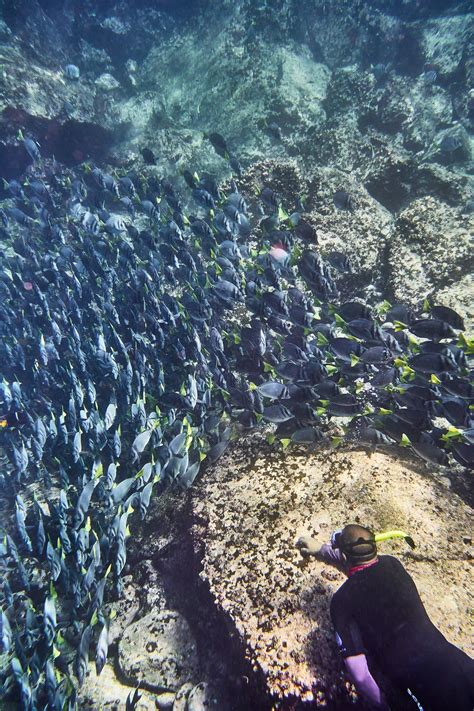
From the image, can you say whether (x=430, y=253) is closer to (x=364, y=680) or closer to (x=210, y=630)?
(x=364, y=680)

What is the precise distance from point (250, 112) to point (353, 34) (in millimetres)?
8553

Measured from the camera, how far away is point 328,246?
7867 mm

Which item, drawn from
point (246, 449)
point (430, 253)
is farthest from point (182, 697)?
point (430, 253)

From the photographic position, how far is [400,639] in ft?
7.48

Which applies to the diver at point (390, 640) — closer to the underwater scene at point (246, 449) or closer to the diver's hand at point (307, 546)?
the underwater scene at point (246, 449)

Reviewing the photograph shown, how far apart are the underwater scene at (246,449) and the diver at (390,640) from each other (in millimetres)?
11

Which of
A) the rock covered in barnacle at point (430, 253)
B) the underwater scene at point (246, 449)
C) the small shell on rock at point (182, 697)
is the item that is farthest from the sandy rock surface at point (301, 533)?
the rock covered in barnacle at point (430, 253)

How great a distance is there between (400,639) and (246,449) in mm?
2474

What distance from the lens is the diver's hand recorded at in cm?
322

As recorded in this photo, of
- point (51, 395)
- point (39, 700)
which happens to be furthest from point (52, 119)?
point (39, 700)

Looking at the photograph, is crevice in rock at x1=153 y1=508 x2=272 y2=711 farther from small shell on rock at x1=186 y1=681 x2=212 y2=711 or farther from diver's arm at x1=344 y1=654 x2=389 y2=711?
diver's arm at x1=344 y1=654 x2=389 y2=711

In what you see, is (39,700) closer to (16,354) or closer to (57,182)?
(16,354)

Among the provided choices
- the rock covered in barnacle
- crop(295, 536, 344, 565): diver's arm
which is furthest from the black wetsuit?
the rock covered in barnacle

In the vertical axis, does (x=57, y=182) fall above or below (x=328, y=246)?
above
